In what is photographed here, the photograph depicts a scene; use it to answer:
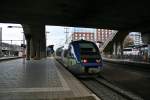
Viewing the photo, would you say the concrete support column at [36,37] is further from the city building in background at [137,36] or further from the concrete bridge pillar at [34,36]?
the city building in background at [137,36]

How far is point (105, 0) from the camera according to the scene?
26344 millimetres

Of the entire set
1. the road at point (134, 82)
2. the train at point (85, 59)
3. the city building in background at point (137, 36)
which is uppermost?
the city building in background at point (137, 36)

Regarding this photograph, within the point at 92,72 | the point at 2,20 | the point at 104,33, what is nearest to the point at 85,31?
the point at 104,33

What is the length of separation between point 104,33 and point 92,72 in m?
108

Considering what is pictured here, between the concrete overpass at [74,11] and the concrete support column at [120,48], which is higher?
the concrete overpass at [74,11]

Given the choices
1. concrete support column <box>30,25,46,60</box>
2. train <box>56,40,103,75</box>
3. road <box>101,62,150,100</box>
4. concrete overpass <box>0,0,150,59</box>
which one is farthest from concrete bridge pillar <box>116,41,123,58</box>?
train <box>56,40,103,75</box>

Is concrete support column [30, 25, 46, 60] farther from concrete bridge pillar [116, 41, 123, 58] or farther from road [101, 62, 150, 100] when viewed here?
road [101, 62, 150, 100]

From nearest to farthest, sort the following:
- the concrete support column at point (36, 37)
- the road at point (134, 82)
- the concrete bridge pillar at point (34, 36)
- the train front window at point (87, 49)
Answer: the road at point (134, 82), the train front window at point (87, 49), the concrete bridge pillar at point (34, 36), the concrete support column at point (36, 37)

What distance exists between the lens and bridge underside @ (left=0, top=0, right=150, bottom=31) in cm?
2770

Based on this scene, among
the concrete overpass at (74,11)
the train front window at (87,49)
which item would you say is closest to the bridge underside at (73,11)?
the concrete overpass at (74,11)

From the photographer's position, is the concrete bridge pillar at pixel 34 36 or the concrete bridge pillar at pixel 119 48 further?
the concrete bridge pillar at pixel 119 48

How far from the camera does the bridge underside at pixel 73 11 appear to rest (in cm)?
2770

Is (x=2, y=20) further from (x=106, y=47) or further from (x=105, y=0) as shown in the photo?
(x=106, y=47)

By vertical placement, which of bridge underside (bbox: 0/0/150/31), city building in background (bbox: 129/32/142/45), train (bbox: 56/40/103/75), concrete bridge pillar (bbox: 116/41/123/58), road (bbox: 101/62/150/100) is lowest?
road (bbox: 101/62/150/100)
